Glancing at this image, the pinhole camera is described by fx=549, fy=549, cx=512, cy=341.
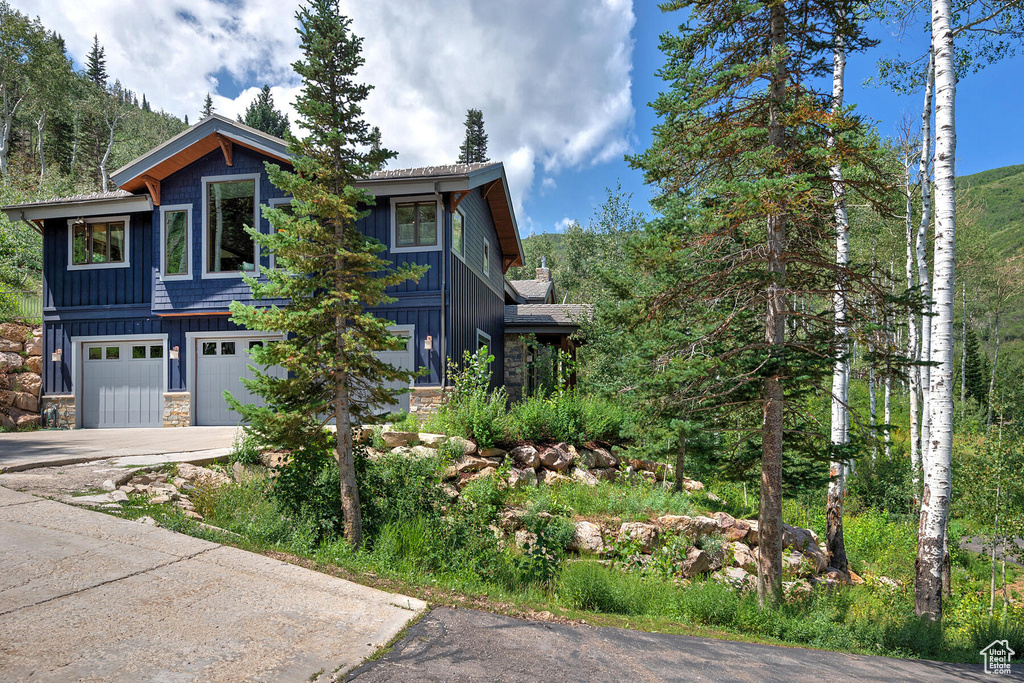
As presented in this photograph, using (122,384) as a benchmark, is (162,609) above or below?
below

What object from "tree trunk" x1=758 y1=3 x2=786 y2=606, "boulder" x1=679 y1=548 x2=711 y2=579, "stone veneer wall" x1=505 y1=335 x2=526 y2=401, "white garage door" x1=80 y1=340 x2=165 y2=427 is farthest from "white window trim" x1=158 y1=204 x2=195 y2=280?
"tree trunk" x1=758 y1=3 x2=786 y2=606

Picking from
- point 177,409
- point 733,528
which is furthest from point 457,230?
point 733,528

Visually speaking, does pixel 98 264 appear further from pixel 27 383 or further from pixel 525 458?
pixel 525 458

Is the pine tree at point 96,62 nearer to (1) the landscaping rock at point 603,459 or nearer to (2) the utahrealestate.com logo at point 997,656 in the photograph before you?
(1) the landscaping rock at point 603,459

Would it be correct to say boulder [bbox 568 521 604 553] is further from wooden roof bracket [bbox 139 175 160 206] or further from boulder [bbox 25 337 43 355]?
boulder [bbox 25 337 43 355]

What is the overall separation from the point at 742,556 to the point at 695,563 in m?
1.10

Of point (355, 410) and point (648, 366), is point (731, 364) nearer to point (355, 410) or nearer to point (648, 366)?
point (648, 366)

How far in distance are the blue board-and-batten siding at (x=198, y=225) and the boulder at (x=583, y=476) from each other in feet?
28.4

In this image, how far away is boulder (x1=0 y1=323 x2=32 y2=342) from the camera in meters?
13.9

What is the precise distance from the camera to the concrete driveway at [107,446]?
309 inches

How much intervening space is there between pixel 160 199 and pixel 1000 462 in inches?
776

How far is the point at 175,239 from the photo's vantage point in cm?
1351

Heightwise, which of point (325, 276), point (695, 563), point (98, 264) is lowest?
point (695, 563)

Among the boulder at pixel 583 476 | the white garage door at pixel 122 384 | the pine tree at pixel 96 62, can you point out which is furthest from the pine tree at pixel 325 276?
the pine tree at pixel 96 62
